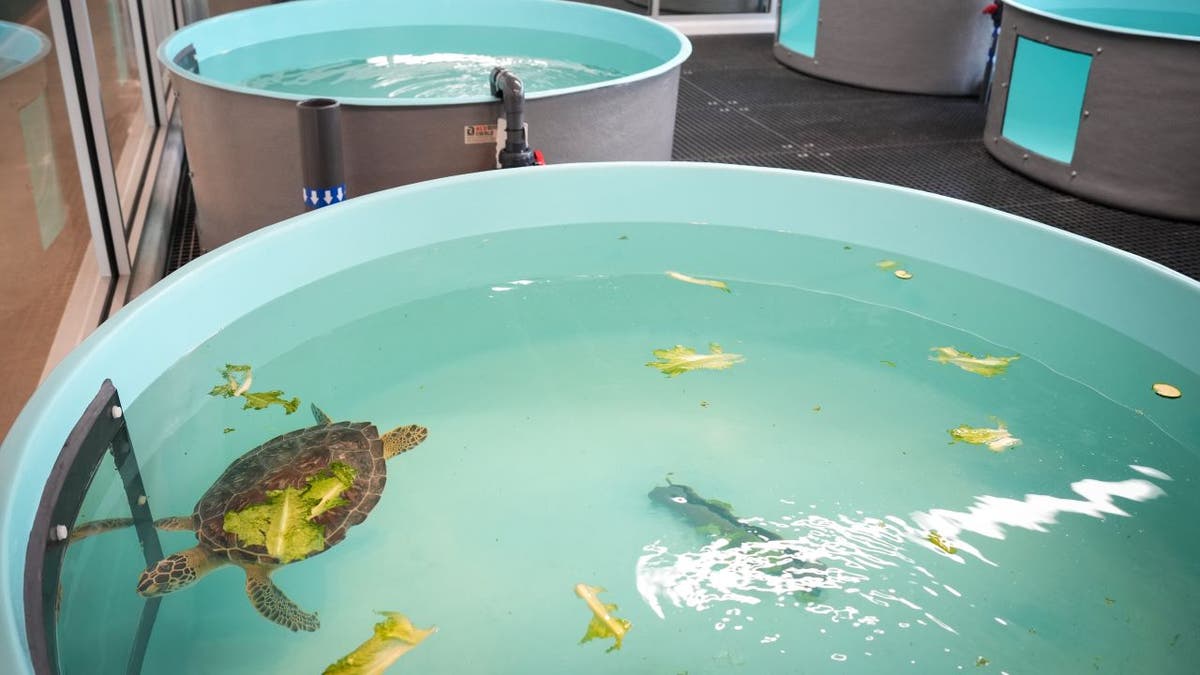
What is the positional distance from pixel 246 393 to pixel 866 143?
2.82m

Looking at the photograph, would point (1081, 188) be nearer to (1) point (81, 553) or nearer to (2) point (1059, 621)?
(2) point (1059, 621)

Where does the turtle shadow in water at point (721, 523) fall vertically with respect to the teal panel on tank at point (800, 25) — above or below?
below

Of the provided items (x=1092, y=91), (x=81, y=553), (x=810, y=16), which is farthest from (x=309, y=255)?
(x=810, y=16)

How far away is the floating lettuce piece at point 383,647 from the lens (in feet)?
3.93

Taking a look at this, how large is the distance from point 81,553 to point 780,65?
4.42m

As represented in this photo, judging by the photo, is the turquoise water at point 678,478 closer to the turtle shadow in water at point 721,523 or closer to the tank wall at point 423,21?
the turtle shadow in water at point 721,523

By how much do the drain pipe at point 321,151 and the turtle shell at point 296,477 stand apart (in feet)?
2.55

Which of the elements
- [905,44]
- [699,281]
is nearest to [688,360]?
[699,281]

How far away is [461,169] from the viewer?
2.42m

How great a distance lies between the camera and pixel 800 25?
4.94 meters

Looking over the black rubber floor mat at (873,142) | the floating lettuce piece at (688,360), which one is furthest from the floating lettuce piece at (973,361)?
the black rubber floor mat at (873,142)

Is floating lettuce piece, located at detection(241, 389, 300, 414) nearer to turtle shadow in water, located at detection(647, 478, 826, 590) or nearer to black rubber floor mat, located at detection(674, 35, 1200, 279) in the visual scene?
turtle shadow in water, located at detection(647, 478, 826, 590)

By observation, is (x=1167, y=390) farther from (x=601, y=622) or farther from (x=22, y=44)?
(x=22, y=44)

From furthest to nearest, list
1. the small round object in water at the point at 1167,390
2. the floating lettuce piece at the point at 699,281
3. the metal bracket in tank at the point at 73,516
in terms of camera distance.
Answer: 1. the floating lettuce piece at the point at 699,281
2. the small round object in water at the point at 1167,390
3. the metal bracket in tank at the point at 73,516
